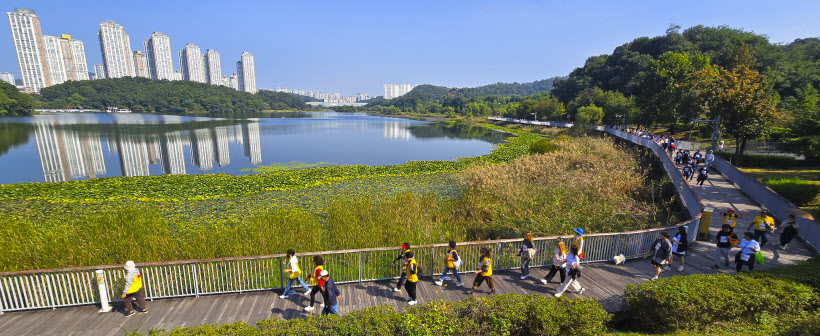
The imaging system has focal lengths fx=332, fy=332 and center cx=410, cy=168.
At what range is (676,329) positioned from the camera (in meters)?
Answer: 5.54

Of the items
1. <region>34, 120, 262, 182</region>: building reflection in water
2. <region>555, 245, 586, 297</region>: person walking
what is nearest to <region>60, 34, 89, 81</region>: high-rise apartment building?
<region>34, 120, 262, 182</region>: building reflection in water

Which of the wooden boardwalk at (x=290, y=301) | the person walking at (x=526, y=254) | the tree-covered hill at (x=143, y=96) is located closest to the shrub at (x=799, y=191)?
the wooden boardwalk at (x=290, y=301)

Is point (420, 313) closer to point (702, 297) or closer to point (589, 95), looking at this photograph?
point (702, 297)

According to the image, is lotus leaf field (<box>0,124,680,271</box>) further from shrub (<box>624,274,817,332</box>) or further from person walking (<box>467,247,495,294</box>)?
shrub (<box>624,274,817,332</box>)

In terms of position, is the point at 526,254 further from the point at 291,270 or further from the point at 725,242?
the point at 291,270

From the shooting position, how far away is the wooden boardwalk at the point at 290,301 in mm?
6184

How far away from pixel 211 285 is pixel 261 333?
3484 millimetres

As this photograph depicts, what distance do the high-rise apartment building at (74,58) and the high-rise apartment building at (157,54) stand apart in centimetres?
2757

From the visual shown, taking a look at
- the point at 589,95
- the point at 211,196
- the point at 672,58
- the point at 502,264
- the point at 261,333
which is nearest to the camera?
the point at 261,333

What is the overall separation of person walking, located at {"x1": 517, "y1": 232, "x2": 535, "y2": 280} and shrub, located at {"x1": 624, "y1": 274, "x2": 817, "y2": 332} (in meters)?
2.03

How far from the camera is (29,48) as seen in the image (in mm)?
141750

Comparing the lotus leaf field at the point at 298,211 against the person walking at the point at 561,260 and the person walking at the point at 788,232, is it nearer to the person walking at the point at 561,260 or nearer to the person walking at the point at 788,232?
the person walking at the point at 788,232

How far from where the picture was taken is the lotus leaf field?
8906 mm

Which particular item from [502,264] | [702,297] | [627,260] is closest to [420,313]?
[502,264]
